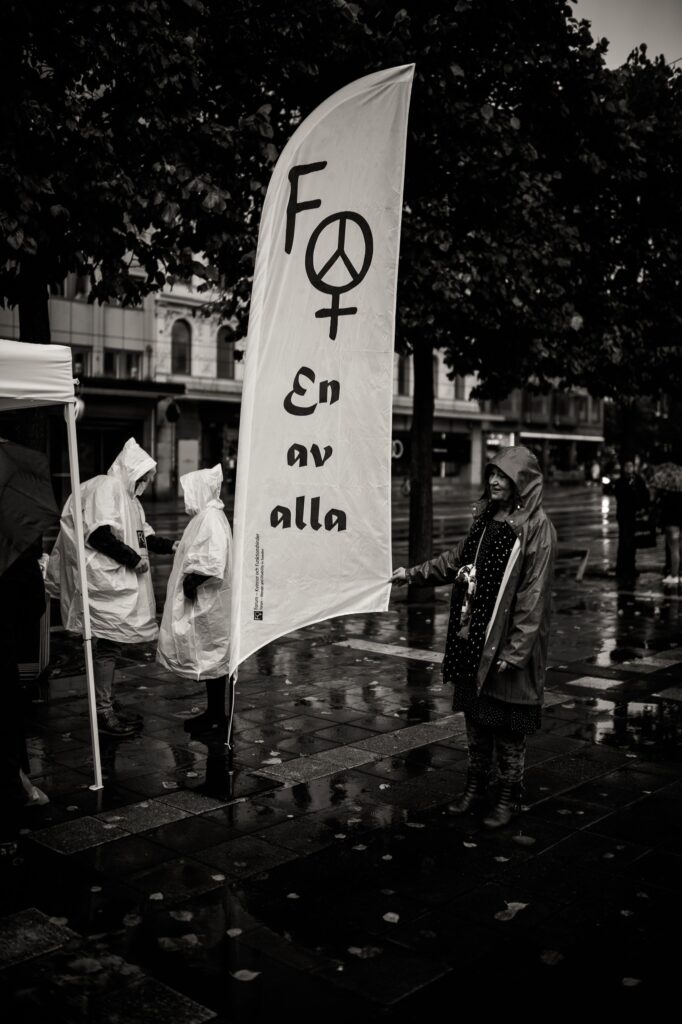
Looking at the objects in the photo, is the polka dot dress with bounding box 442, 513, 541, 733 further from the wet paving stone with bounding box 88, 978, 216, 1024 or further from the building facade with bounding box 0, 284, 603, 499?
the building facade with bounding box 0, 284, 603, 499

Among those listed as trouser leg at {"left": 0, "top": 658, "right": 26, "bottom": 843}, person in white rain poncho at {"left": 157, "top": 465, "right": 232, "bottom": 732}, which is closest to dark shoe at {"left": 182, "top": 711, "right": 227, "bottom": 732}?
person in white rain poncho at {"left": 157, "top": 465, "right": 232, "bottom": 732}

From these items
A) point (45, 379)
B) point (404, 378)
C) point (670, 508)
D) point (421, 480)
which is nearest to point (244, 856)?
A: point (45, 379)

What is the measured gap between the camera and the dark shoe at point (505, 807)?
4859 mm

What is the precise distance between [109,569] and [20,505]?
2018mm

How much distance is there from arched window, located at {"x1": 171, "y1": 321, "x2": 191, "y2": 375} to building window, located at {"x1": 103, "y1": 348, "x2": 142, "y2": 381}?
199 centimetres

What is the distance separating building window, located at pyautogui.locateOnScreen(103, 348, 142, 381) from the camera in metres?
35.5

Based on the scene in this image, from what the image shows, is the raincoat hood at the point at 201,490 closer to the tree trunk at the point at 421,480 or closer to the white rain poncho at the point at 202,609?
the white rain poncho at the point at 202,609

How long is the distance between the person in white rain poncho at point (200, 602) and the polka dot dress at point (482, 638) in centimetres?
196

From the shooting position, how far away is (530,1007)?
3.25 meters

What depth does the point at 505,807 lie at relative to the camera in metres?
4.93

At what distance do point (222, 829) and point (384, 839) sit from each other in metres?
0.82

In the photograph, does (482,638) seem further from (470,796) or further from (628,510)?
(628,510)

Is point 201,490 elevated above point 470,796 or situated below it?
above

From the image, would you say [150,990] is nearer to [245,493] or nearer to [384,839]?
[384,839]
